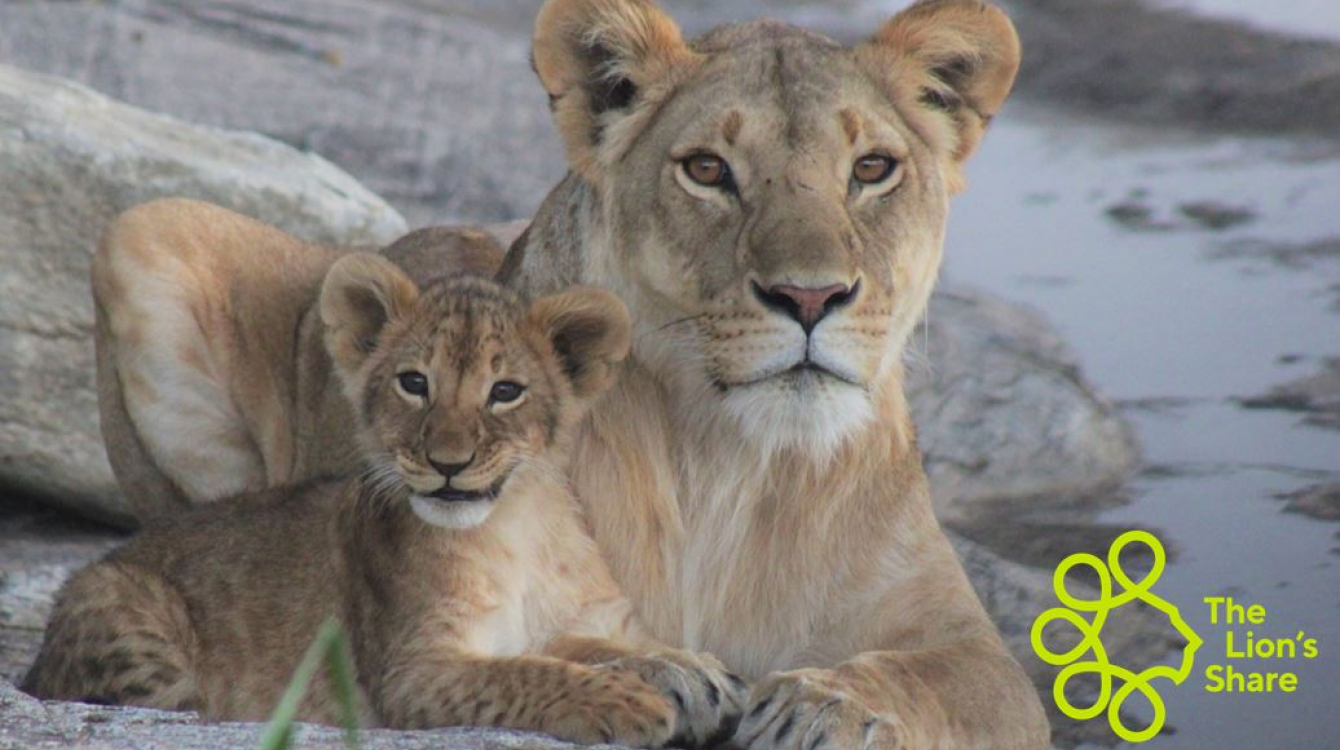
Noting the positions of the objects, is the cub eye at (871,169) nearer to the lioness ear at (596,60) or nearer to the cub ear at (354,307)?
the lioness ear at (596,60)

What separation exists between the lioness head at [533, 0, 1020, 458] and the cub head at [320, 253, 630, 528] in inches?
5.8

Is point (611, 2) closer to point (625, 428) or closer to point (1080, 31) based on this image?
point (625, 428)

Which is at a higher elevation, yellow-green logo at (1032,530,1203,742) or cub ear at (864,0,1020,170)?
cub ear at (864,0,1020,170)

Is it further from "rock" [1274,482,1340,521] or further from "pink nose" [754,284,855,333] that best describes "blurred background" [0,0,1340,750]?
"pink nose" [754,284,855,333]

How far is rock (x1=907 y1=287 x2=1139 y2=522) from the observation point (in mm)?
7113

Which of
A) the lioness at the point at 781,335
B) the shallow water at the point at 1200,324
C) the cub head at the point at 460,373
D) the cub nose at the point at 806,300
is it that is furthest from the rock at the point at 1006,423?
the cub nose at the point at 806,300

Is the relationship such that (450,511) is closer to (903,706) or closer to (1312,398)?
(903,706)

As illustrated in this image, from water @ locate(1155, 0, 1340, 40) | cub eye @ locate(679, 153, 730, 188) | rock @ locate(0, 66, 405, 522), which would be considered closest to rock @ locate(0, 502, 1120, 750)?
rock @ locate(0, 66, 405, 522)

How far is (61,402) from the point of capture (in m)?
6.50

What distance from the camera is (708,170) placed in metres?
4.22

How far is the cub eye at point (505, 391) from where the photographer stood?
4105 millimetres

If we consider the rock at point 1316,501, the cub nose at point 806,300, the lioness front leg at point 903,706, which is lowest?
the rock at point 1316,501

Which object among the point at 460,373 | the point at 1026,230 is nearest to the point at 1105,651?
the point at 460,373

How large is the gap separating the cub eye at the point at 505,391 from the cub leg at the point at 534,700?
434 mm
